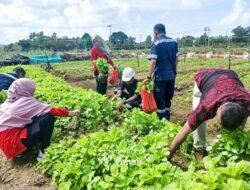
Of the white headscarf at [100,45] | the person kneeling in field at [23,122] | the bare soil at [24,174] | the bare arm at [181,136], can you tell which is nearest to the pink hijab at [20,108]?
the person kneeling in field at [23,122]

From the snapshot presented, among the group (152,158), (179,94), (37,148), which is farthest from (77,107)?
(179,94)

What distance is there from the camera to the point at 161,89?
6141 millimetres

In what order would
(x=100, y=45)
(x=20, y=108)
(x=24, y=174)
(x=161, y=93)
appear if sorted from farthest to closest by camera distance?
1. (x=100, y=45)
2. (x=161, y=93)
3. (x=20, y=108)
4. (x=24, y=174)

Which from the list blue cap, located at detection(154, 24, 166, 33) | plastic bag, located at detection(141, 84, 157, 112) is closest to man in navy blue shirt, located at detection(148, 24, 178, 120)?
blue cap, located at detection(154, 24, 166, 33)

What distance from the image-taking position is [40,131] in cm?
432

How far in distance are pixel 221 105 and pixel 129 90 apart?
12.5 feet

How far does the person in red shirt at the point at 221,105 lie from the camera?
9.14 feet

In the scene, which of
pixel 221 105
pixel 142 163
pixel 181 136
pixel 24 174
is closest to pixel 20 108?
pixel 24 174

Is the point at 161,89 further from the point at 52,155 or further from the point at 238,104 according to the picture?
the point at 238,104

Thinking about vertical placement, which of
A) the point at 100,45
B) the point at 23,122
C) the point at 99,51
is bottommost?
the point at 23,122

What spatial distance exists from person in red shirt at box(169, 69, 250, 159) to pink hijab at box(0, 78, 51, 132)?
79.8 inches

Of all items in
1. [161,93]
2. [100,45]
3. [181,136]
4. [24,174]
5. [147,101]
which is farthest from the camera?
[100,45]

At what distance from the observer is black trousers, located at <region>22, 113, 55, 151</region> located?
4.30m

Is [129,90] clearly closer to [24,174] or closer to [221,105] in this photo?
[24,174]
